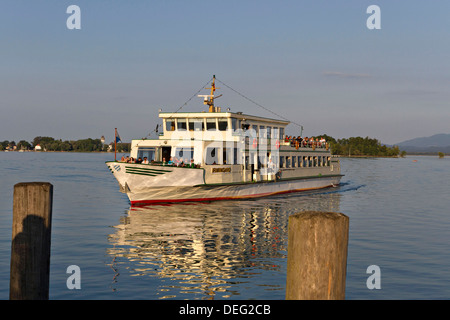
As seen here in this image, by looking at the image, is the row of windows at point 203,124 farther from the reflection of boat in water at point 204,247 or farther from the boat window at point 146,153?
the reflection of boat in water at point 204,247

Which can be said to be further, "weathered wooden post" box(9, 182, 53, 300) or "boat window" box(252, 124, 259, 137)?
"boat window" box(252, 124, 259, 137)

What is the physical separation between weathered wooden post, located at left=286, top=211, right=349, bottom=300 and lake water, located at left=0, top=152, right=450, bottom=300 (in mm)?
6802

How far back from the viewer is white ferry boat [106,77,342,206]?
28672mm

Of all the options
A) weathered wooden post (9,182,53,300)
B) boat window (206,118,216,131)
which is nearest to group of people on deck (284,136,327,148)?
boat window (206,118,216,131)

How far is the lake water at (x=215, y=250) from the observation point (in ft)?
39.9

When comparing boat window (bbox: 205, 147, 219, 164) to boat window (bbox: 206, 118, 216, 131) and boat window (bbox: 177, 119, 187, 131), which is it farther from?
boat window (bbox: 177, 119, 187, 131)

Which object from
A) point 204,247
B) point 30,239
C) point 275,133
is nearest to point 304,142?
point 275,133

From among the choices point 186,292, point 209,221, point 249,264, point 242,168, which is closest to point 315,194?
point 242,168

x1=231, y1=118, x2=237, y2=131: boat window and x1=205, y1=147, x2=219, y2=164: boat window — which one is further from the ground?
x1=231, y1=118, x2=237, y2=131: boat window

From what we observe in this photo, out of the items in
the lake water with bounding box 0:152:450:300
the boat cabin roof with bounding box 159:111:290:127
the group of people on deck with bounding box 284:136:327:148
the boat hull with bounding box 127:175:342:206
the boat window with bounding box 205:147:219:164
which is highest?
the boat cabin roof with bounding box 159:111:290:127

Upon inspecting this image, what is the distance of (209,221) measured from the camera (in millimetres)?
23422

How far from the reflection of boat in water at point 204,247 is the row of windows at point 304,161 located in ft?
28.6

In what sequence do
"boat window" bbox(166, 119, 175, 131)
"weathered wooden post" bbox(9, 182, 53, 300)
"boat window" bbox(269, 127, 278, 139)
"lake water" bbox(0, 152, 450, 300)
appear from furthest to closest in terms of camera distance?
1. "boat window" bbox(269, 127, 278, 139)
2. "boat window" bbox(166, 119, 175, 131)
3. "lake water" bbox(0, 152, 450, 300)
4. "weathered wooden post" bbox(9, 182, 53, 300)

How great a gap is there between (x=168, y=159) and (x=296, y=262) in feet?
89.7
